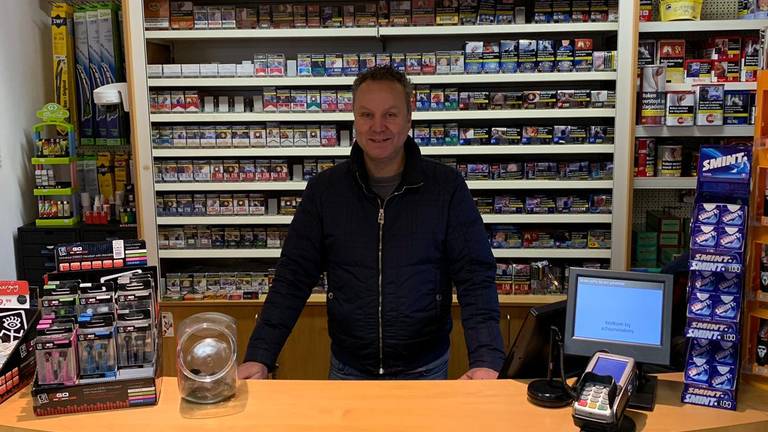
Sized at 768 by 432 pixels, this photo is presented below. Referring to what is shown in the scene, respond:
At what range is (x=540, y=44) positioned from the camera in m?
3.73

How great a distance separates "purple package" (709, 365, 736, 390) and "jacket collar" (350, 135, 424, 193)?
3.45 ft

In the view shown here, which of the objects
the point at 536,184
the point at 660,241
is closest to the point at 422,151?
the point at 536,184

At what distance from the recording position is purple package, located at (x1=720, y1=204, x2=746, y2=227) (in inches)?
64.1

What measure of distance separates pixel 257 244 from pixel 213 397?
2312mm

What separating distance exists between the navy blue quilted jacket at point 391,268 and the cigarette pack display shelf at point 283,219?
1546 millimetres

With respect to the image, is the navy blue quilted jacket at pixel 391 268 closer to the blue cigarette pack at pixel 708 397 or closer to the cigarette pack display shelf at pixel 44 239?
the blue cigarette pack at pixel 708 397

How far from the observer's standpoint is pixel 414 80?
12.5 feet

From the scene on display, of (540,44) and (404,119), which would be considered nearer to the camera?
(404,119)

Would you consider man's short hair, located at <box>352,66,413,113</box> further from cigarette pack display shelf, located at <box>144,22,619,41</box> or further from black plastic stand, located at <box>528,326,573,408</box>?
cigarette pack display shelf, located at <box>144,22,619,41</box>

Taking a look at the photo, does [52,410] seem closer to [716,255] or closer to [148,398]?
[148,398]

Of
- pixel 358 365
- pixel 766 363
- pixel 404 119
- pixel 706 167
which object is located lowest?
pixel 358 365

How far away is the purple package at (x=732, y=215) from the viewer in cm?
Result: 163

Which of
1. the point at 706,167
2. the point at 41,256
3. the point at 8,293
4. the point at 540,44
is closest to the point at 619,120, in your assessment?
the point at 540,44

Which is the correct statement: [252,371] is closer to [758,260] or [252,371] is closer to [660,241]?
[758,260]
